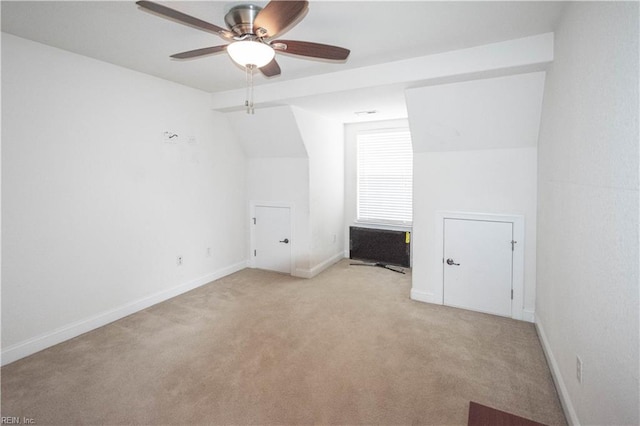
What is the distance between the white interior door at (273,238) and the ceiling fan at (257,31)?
104 inches

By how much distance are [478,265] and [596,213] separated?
2.02 m

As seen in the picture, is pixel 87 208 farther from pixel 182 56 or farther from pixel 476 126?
pixel 476 126

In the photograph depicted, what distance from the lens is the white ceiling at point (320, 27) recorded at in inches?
78.8

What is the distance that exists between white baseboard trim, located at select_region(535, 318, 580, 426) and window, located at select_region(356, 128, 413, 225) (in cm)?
256

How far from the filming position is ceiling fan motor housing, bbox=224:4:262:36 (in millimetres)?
1951

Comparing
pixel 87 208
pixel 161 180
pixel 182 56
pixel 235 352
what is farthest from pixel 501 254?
pixel 87 208

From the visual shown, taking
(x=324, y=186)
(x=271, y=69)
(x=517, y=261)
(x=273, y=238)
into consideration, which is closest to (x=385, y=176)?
(x=324, y=186)

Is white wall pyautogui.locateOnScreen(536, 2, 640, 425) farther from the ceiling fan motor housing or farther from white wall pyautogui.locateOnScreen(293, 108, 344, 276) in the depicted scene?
white wall pyautogui.locateOnScreen(293, 108, 344, 276)

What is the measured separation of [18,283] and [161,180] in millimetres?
1512

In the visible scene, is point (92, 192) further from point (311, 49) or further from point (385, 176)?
point (385, 176)

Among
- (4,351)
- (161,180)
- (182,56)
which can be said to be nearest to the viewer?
(182,56)

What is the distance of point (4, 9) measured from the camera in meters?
2.05

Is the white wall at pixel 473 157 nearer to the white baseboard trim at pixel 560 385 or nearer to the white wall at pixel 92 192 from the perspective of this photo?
the white baseboard trim at pixel 560 385

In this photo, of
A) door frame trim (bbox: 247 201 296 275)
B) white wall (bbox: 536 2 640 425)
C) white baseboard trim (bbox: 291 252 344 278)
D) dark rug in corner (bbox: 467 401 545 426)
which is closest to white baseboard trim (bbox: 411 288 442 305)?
white wall (bbox: 536 2 640 425)
